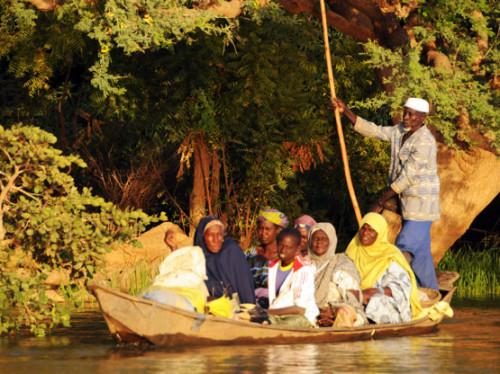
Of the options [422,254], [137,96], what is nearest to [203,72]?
[137,96]

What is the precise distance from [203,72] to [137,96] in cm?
101

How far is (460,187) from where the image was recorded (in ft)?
51.1

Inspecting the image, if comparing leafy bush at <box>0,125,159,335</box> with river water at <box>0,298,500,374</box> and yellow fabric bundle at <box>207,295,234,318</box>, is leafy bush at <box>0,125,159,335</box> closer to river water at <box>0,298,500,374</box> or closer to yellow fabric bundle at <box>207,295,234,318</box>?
river water at <box>0,298,500,374</box>

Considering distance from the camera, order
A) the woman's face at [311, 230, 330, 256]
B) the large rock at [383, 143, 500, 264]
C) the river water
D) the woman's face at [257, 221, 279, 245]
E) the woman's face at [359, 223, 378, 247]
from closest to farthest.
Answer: the river water < the woman's face at [311, 230, 330, 256] < the woman's face at [359, 223, 378, 247] < the woman's face at [257, 221, 279, 245] < the large rock at [383, 143, 500, 264]

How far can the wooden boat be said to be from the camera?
10.0 metres

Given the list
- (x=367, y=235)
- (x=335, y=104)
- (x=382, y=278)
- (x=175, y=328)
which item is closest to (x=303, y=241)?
(x=367, y=235)

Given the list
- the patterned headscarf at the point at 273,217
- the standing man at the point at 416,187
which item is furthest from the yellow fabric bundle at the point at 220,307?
the standing man at the point at 416,187

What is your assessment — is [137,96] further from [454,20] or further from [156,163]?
[454,20]

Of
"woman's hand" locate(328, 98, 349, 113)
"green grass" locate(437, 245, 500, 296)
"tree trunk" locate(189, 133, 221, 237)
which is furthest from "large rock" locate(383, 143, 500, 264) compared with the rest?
"tree trunk" locate(189, 133, 221, 237)

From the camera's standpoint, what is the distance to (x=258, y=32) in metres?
16.4

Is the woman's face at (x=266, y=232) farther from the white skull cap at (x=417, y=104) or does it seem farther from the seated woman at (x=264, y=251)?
the white skull cap at (x=417, y=104)

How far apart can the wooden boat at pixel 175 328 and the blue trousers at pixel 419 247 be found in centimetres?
208

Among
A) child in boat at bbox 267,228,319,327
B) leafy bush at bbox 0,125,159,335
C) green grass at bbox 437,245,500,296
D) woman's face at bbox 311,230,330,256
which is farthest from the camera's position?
green grass at bbox 437,245,500,296

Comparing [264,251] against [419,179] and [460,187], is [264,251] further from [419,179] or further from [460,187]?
[460,187]
